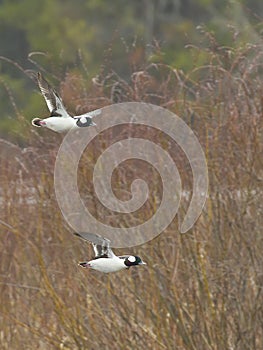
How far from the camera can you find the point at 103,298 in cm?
665

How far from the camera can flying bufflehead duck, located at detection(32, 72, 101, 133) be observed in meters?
3.79

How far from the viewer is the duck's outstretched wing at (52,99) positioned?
12.8ft

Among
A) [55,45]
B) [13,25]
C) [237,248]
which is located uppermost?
[13,25]

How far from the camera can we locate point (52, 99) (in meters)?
3.99

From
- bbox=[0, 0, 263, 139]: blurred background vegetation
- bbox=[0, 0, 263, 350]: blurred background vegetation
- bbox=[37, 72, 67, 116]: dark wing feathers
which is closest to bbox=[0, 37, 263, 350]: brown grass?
bbox=[0, 0, 263, 350]: blurred background vegetation

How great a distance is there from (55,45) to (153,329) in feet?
49.6

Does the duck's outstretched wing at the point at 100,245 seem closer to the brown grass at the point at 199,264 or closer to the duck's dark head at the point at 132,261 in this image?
the duck's dark head at the point at 132,261

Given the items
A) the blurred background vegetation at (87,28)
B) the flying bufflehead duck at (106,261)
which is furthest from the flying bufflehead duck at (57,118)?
the blurred background vegetation at (87,28)

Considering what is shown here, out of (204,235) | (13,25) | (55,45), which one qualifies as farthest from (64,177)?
(13,25)

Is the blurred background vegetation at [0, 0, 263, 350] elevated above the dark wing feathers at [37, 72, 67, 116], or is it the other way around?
the blurred background vegetation at [0, 0, 263, 350]

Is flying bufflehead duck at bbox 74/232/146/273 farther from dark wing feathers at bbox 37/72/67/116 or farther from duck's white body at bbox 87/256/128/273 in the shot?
dark wing feathers at bbox 37/72/67/116

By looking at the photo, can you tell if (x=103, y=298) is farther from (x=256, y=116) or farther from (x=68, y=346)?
(x=256, y=116)

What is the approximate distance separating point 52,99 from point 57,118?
0.50ft

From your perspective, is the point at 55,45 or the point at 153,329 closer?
the point at 153,329
